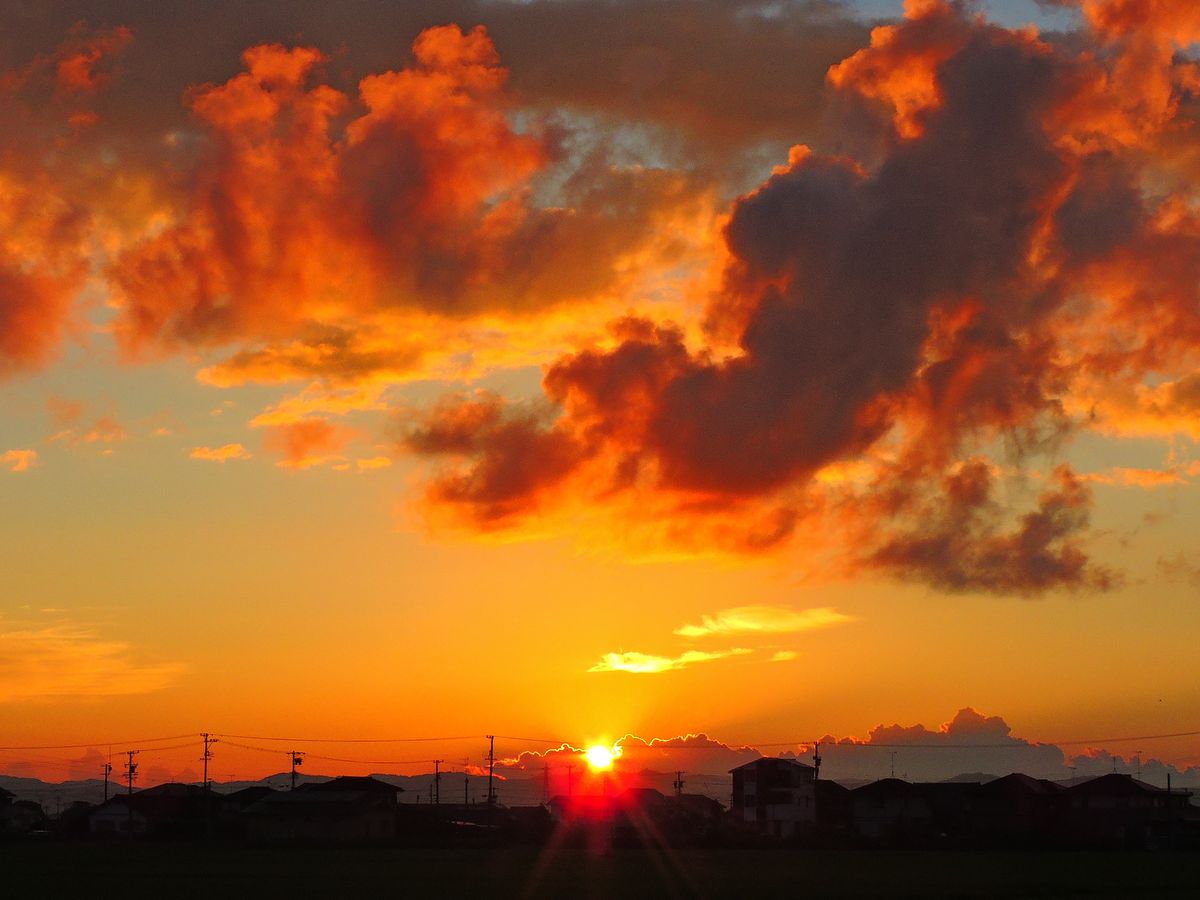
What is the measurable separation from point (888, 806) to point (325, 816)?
214 ft

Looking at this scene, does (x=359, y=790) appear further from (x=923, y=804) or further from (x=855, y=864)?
(x=855, y=864)

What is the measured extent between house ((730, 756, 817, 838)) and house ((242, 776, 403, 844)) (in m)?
43.6

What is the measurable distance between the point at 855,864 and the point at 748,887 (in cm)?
2723

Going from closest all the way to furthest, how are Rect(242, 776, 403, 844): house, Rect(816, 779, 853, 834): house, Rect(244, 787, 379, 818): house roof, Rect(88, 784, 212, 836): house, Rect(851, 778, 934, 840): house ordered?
Rect(242, 776, 403, 844): house → Rect(244, 787, 379, 818): house roof → Rect(88, 784, 212, 836): house → Rect(851, 778, 934, 840): house → Rect(816, 779, 853, 834): house

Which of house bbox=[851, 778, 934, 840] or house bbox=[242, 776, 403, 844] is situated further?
house bbox=[851, 778, 934, 840]

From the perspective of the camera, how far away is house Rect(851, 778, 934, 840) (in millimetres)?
158125

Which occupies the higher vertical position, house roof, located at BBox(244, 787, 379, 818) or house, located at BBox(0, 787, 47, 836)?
house roof, located at BBox(244, 787, 379, 818)

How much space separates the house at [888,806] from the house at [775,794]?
18.5 ft

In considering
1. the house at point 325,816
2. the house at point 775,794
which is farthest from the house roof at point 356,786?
the house at point 775,794

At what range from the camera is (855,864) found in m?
84.5

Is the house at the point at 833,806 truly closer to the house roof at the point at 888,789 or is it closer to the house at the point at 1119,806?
the house roof at the point at 888,789

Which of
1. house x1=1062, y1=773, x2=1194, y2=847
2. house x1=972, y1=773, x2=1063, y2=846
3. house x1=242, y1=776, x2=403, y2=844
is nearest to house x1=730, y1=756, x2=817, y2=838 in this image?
house x1=972, y1=773, x2=1063, y2=846

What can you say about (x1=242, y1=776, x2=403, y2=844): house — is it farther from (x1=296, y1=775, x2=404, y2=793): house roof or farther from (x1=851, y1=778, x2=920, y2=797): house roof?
(x1=851, y1=778, x2=920, y2=797): house roof

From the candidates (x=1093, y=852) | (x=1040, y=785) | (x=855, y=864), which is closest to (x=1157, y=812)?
(x=1040, y=785)
